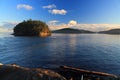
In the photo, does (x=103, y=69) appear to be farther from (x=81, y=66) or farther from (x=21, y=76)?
(x=21, y=76)

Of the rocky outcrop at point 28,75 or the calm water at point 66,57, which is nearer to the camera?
the rocky outcrop at point 28,75

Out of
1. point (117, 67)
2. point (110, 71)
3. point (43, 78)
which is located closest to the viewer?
point (43, 78)

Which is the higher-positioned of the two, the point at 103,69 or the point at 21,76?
the point at 21,76

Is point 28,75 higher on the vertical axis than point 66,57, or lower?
higher

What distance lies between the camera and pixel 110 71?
1253 inches

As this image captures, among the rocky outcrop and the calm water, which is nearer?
the rocky outcrop

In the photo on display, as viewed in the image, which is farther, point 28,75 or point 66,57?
point 66,57

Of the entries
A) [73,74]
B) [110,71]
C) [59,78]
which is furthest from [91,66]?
[59,78]

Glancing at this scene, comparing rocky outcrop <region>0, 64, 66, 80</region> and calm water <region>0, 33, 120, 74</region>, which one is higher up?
rocky outcrop <region>0, 64, 66, 80</region>

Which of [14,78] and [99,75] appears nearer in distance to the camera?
[14,78]

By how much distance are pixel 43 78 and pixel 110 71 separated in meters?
20.5

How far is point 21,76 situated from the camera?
50.1 ft

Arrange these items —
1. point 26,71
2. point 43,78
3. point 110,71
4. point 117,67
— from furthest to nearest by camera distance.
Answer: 1. point 117,67
2. point 110,71
3. point 26,71
4. point 43,78

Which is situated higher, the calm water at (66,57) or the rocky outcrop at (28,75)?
the rocky outcrop at (28,75)
